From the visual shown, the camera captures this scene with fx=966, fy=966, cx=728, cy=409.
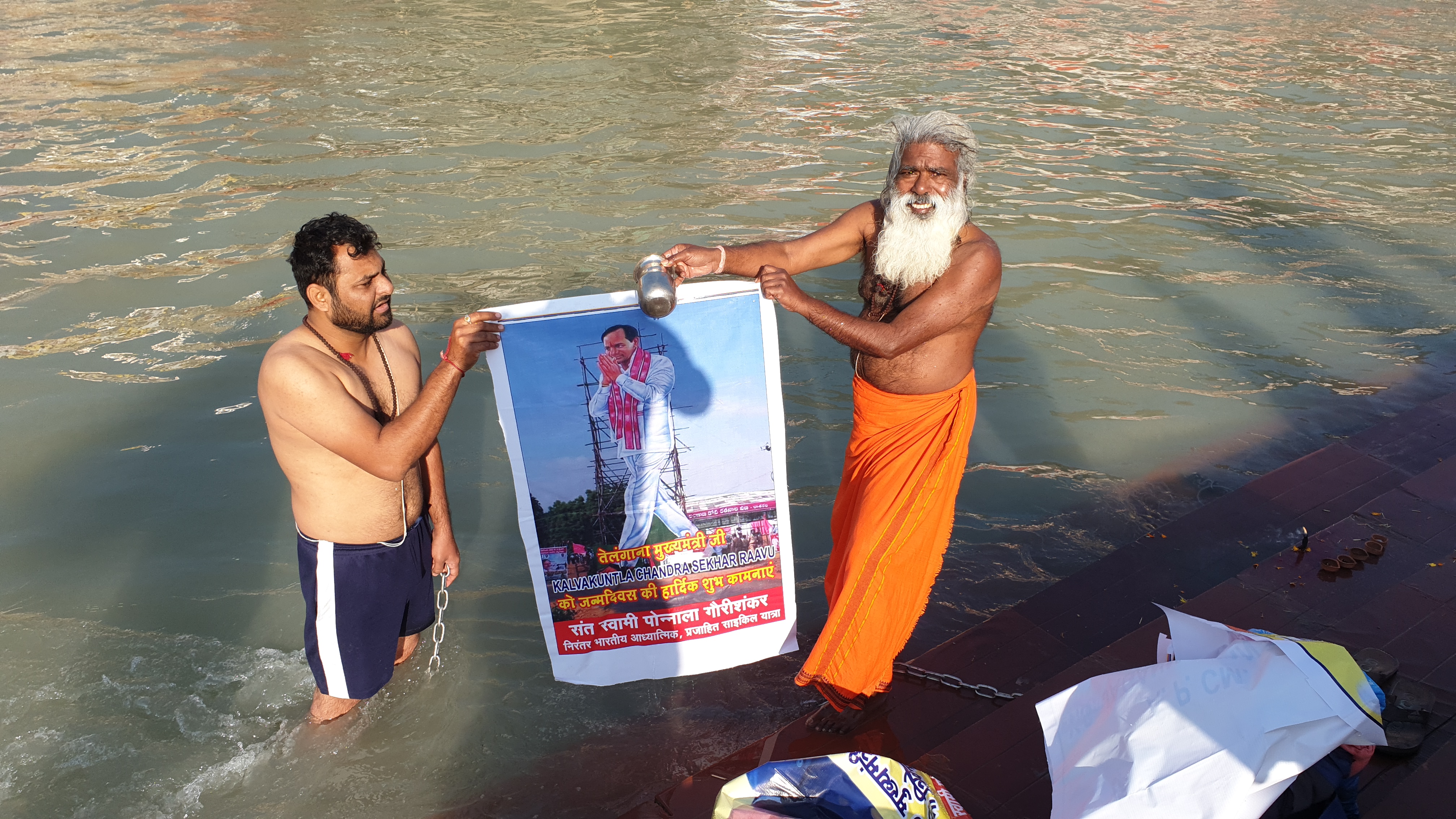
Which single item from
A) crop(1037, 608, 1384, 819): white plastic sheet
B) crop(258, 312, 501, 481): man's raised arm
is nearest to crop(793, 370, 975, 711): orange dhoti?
crop(1037, 608, 1384, 819): white plastic sheet

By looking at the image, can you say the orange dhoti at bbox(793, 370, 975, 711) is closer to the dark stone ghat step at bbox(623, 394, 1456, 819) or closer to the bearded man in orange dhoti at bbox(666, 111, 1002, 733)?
the bearded man in orange dhoti at bbox(666, 111, 1002, 733)

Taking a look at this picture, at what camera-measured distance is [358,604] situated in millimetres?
3240

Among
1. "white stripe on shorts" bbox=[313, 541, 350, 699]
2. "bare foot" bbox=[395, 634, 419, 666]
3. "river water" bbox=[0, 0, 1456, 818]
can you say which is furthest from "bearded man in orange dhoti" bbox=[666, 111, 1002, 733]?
"bare foot" bbox=[395, 634, 419, 666]

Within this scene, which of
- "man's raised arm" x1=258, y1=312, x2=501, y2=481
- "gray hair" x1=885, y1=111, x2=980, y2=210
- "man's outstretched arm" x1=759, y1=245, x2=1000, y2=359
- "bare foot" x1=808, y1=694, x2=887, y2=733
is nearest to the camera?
"man's raised arm" x1=258, y1=312, x2=501, y2=481

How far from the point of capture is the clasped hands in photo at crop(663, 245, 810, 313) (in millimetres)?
2994

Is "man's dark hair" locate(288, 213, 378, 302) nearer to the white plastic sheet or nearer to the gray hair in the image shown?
the gray hair

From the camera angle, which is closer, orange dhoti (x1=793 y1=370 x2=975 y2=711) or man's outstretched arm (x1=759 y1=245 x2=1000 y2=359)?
man's outstretched arm (x1=759 y1=245 x2=1000 y2=359)

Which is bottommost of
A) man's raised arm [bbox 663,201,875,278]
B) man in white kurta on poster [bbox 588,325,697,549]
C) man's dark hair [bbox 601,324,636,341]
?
man in white kurta on poster [bbox 588,325,697,549]

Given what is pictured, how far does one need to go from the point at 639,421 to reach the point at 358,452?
858 mm

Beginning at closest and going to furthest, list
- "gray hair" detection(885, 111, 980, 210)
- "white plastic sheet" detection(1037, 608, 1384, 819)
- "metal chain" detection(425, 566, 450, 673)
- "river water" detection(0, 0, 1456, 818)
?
"white plastic sheet" detection(1037, 608, 1384, 819) < "gray hair" detection(885, 111, 980, 210) < "metal chain" detection(425, 566, 450, 673) < "river water" detection(0, 0, 1456, 818)

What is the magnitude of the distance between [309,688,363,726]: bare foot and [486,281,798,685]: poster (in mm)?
946

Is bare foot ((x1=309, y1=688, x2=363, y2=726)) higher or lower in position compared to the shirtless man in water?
lower

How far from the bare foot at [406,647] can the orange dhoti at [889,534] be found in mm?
1640

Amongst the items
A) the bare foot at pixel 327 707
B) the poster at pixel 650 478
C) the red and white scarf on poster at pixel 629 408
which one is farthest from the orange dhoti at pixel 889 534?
the bare foot at pixel 327 707
